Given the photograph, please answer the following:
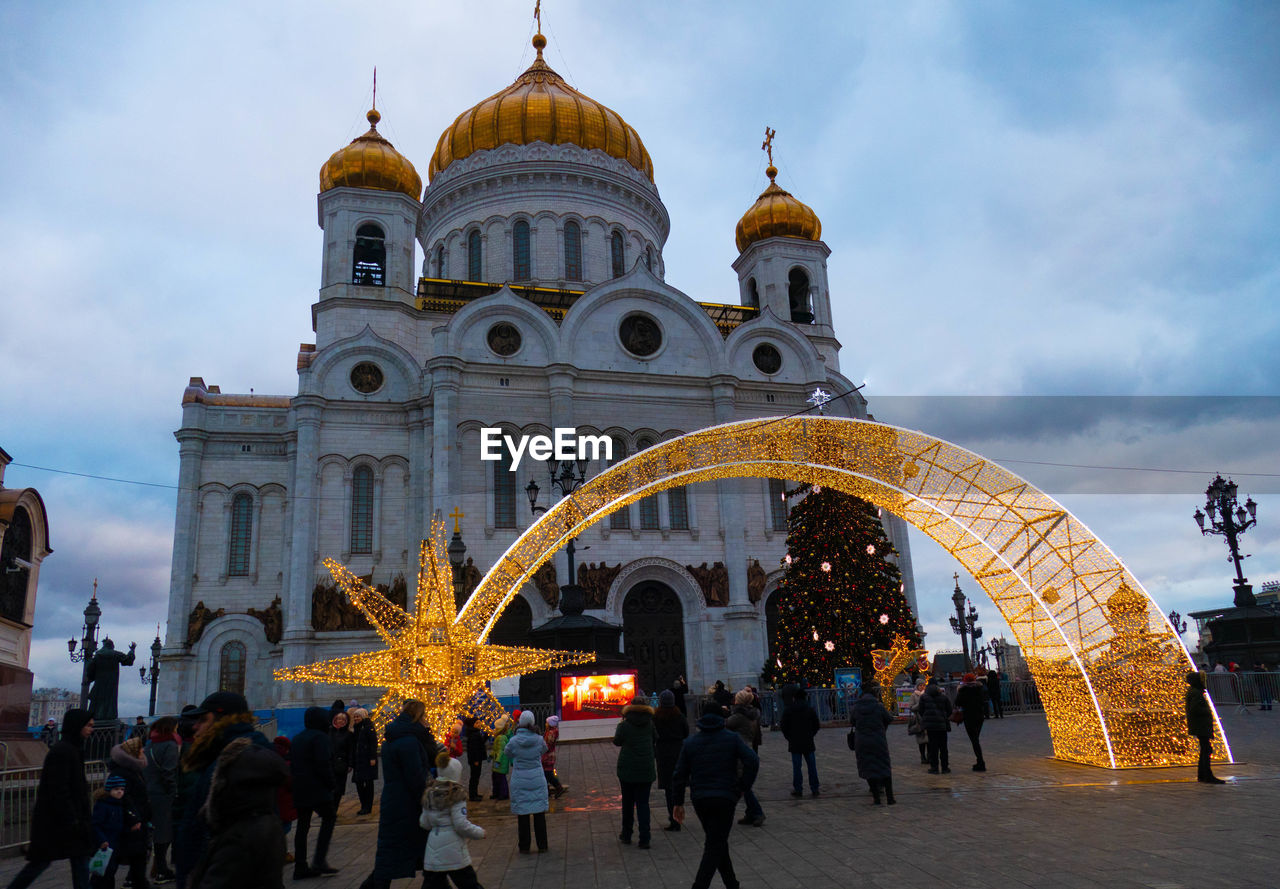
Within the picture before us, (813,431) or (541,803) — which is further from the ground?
(813,431)

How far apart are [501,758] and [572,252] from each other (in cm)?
3067

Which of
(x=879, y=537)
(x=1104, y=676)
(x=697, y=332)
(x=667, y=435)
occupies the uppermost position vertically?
(x=697, y=332)

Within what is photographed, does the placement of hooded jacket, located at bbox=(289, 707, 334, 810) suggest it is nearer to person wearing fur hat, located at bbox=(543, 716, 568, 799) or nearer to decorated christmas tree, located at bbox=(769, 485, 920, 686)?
person wearing fur hat, located at bbox=(543, 716, 568, 799)

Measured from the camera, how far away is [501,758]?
10.7 meters

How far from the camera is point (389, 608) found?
42.6 feet

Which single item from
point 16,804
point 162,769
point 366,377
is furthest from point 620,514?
point 162,769

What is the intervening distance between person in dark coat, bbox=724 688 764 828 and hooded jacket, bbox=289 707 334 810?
3855 millimetres

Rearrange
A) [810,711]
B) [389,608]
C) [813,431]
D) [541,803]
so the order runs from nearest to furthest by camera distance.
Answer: [541,803], [810,711], [389,608], [813,431]

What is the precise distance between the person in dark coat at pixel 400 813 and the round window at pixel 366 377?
26512 millimetres

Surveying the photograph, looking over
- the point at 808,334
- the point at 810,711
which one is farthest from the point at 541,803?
the point at 808,334

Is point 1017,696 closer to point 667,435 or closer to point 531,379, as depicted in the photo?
point 667,435

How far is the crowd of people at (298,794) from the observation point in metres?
3.80

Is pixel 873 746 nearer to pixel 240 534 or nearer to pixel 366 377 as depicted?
pixel 366 377

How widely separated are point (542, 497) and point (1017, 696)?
1567cm
